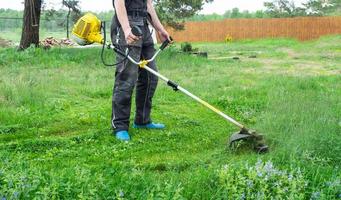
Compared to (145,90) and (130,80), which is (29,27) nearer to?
(145,90)

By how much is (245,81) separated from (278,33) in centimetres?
2531

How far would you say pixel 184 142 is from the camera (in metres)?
5.00

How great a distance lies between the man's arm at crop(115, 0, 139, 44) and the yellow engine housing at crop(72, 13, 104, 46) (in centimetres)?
41

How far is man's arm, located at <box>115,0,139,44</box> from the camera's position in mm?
4715

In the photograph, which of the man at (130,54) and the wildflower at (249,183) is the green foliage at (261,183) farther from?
the man at (130,54)

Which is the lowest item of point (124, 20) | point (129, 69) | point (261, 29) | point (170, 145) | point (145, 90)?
point (170, 145)

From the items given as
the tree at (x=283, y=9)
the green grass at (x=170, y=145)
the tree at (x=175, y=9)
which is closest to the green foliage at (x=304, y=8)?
the tree at (x=283, y=9)

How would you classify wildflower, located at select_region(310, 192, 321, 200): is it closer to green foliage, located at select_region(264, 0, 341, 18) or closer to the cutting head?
the cutting head

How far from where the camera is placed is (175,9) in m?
19.5

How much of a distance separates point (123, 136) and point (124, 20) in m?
1.14

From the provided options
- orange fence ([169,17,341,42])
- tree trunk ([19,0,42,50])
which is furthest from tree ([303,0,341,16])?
tree trunk ([19,0,42,50])

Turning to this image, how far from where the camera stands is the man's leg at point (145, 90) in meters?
5.26

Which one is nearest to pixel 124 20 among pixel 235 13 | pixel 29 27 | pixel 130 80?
pixel 130 80

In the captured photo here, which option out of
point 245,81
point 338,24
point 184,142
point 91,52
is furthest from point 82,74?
Answer: point 338,24
